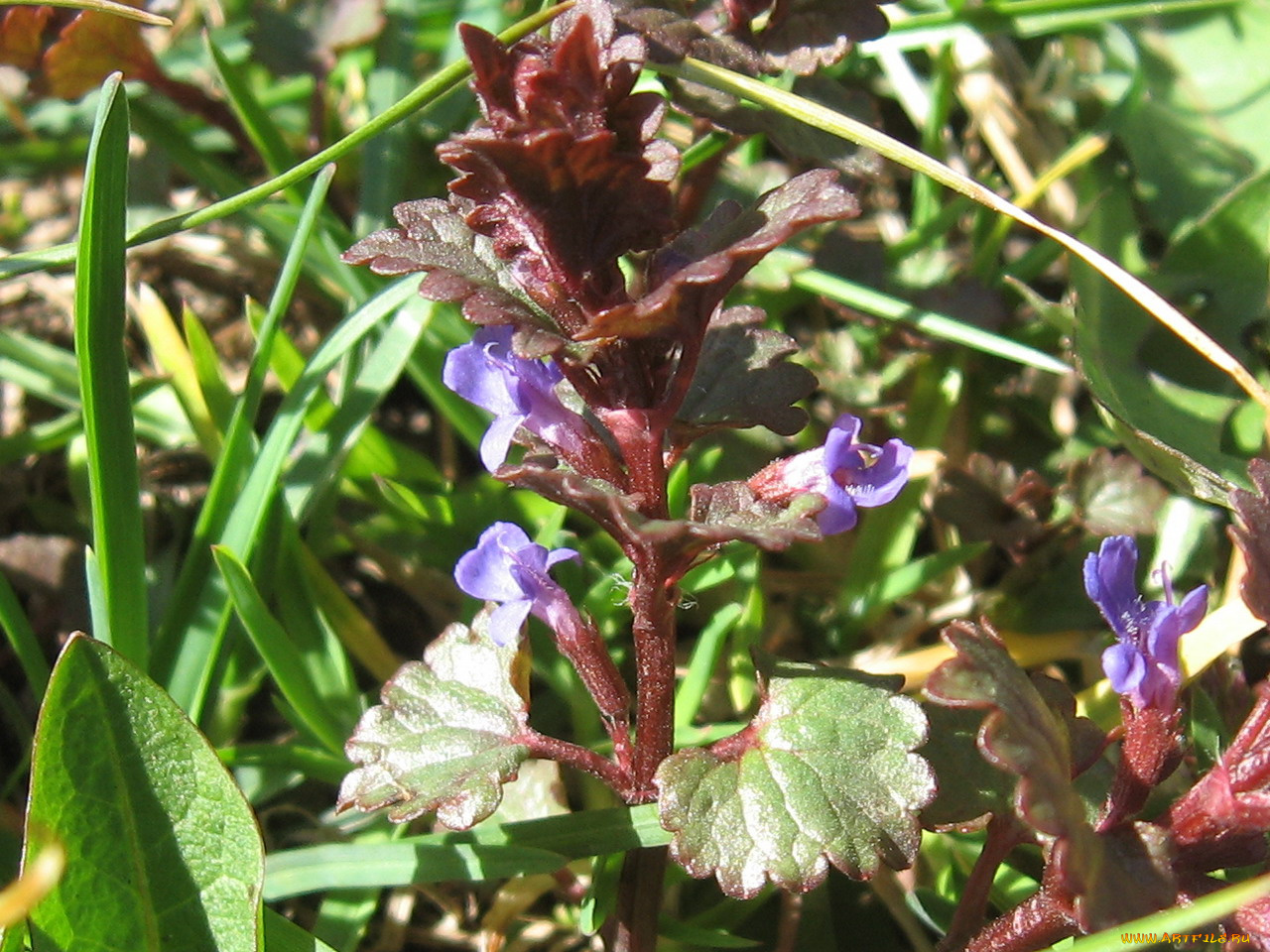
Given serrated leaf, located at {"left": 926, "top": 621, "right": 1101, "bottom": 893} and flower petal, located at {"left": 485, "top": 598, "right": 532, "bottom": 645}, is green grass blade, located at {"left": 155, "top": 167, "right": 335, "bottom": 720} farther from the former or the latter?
serrated leaf, located at {"left": 926, "top": 621, "right": 1101, "bottom": 893}

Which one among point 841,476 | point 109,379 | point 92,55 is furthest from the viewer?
point 92,55

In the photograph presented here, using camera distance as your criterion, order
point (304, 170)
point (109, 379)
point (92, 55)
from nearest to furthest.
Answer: point (109, 379) → point (304, 170) → point (92, 55)

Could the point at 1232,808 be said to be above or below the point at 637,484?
below

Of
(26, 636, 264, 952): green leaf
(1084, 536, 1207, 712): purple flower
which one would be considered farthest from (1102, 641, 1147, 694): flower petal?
(26, 636, 264, 952): green leaf

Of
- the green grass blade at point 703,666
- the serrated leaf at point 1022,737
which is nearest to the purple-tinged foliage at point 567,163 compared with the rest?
the serrated leaf at point 1022,737

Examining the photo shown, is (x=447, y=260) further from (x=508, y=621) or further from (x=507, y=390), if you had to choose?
(x=508, y=621)

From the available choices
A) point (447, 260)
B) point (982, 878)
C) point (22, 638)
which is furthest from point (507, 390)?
point (22, 638)

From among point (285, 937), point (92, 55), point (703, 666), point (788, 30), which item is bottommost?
point (703, 666)

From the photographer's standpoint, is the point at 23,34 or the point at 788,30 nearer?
the point at 788,30

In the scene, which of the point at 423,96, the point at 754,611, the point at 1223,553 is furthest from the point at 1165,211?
the point at 423,96
